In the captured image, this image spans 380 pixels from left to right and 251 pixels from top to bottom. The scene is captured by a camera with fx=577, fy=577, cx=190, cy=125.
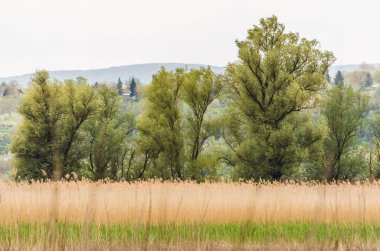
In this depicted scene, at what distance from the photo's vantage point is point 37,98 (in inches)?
1844

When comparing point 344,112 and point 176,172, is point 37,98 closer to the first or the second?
point 176,172

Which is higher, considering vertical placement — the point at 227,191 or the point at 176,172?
the point at 227,191

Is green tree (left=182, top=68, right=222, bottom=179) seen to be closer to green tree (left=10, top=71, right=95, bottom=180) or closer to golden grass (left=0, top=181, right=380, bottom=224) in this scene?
green tree (left=10, top=71, right=95, bottom=180)

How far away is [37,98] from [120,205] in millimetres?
37790

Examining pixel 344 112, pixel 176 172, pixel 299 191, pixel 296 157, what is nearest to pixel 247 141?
pixel 296 157

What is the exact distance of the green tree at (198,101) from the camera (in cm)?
4494

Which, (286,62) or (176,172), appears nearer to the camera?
(286,62)

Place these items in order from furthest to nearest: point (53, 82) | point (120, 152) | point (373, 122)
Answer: point (373, 122)
point (120, 152)
point (53, 82)

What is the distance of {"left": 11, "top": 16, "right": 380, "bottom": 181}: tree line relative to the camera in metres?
37.8

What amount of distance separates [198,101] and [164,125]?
3.28 metres

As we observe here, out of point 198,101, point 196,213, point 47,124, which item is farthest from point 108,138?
point 196,213

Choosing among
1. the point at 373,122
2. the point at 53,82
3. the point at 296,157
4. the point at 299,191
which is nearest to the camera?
the point at 299,191

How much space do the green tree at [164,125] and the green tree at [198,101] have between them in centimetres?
105

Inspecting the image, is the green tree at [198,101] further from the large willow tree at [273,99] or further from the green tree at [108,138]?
the green tree at [108,138]
